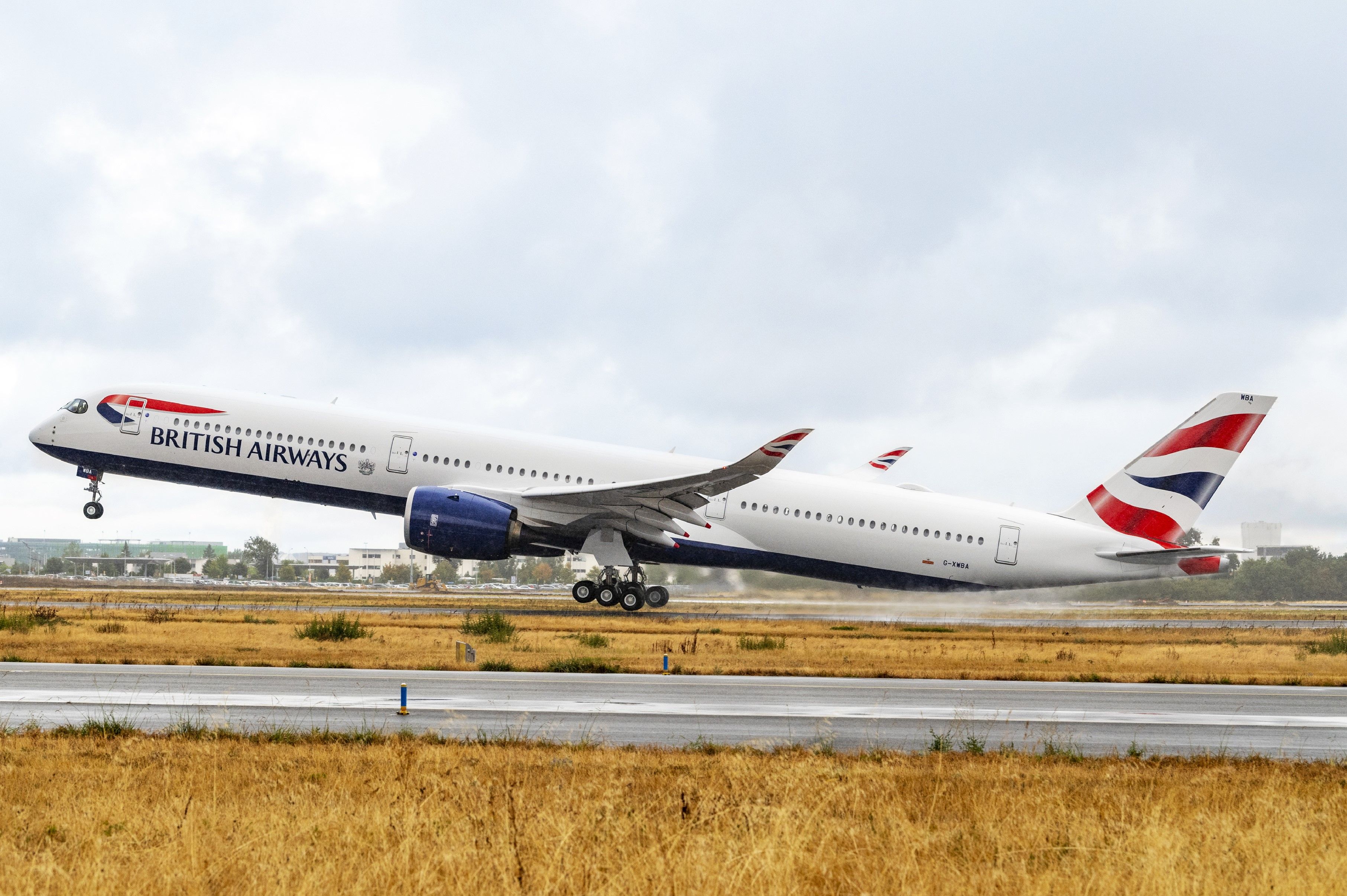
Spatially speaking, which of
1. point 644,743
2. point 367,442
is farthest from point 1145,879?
point 367,442

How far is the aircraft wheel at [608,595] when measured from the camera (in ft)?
117

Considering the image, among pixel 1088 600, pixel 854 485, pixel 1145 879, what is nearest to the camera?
pixel 1145 879

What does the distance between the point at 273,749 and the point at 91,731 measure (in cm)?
238

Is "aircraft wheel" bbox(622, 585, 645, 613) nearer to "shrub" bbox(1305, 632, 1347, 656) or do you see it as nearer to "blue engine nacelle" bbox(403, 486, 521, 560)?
"blue engine nacelle" bbox(403, 486, 521, 560)

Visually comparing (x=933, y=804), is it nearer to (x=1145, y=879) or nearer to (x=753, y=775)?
(x=753, y=775)

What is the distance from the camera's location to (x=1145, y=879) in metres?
6.48

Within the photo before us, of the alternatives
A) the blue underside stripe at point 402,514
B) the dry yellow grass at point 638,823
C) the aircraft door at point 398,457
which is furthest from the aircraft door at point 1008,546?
the dry yellow grass at point 638,823

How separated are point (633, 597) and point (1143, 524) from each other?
16.0m

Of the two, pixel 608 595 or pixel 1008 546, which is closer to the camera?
pixel 1008 546

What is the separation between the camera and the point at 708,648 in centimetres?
2553

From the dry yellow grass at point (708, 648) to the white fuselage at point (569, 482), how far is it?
6.92 ft

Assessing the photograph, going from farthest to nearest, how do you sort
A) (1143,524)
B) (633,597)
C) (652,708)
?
(633,597) < (1143,524) < (652,708)

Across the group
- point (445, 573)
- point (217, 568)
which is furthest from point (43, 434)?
point (217, 568)

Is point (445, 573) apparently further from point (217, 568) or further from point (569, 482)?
point (569, 482)
